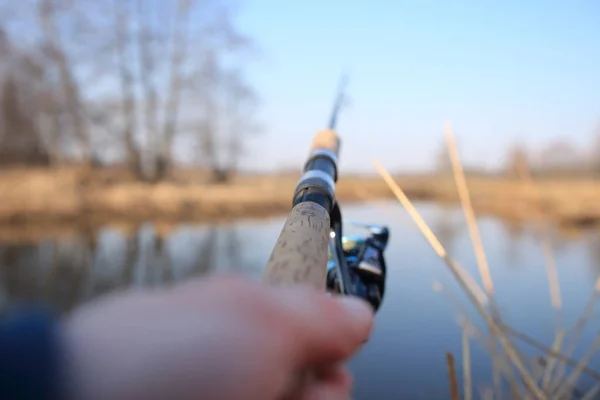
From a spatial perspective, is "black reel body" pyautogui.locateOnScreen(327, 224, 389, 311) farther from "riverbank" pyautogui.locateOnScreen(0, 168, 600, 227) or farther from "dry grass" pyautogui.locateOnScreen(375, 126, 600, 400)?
"riverbank" pyautogui.locateOnScreen(0, 168, 600, 227)

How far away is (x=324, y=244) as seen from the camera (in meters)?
0.48

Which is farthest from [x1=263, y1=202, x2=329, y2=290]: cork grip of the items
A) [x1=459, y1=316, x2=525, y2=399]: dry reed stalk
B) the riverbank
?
the riverbank

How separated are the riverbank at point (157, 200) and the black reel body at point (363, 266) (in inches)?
238

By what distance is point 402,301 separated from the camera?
3943 mm

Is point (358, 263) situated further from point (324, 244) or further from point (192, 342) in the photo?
point (192, 342)

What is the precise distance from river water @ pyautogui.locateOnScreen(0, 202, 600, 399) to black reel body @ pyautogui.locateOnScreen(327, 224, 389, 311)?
1.33 feet

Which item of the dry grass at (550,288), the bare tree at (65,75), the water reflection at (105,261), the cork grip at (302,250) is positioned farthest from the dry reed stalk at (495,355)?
the bare tree at (65,75)

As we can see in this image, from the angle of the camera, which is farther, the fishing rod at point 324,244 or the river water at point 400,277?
the river water at point 400,277

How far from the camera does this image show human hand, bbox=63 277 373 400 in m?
0.21

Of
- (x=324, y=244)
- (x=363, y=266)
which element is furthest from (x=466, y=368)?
(x=324, y=244)

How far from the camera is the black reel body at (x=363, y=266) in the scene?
622mm

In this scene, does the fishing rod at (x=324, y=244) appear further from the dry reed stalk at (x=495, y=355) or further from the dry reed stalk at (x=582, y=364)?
the dry reed stalk at (x=582, y=364)

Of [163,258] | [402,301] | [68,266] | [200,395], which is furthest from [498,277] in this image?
[200,395]

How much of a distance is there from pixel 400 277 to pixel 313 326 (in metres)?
4.32
